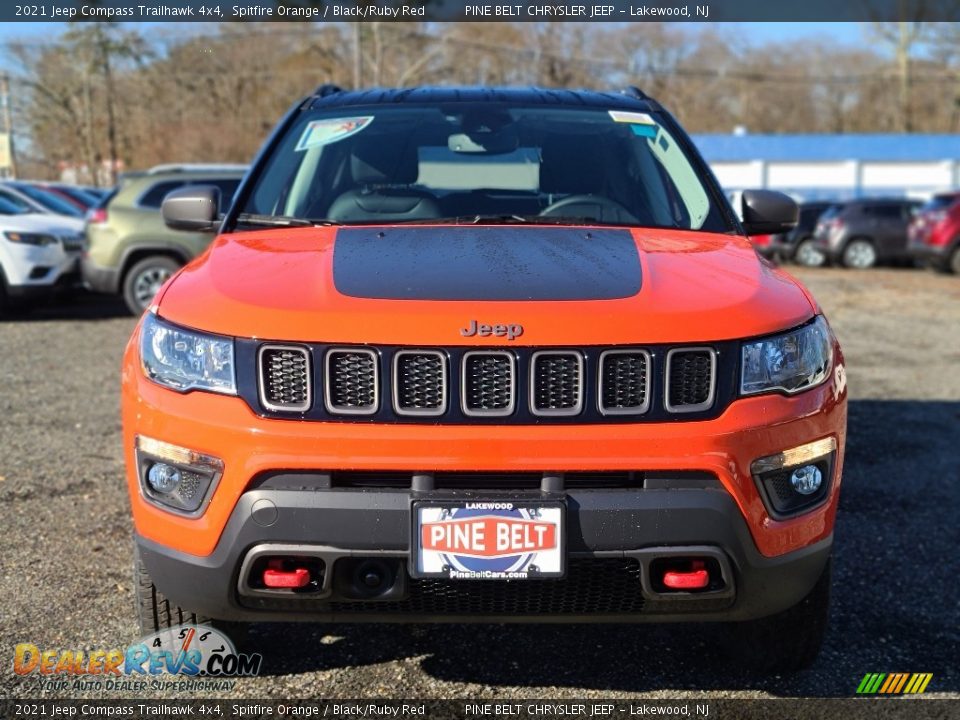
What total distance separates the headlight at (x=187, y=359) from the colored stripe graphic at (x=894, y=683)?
1.98 metres

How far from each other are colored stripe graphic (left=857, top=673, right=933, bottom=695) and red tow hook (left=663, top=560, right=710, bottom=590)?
0.87 meters

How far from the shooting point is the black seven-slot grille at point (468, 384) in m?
2.19

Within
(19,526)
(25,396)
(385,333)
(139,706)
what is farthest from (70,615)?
(25,396)

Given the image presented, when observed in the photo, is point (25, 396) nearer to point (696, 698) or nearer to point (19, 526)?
point (19, 526)

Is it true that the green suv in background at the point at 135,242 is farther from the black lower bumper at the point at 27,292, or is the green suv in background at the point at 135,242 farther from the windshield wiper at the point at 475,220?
the windshield wiper at the point at 475,220

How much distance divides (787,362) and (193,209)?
7.46 ft

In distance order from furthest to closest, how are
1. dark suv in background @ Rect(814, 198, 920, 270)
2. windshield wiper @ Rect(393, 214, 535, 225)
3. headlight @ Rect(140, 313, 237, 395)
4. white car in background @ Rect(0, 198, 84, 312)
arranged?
dark suv in background @ Rect(814, 198, 920, 270), white car in background @ Rect(0, 198, 84, 312), windshield wiper @ Rect(393, 214, 535, 225), headlight @ Rect(140, 313, 237, 395)

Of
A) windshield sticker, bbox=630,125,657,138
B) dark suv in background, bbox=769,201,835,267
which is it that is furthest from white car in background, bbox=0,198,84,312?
dark suv in background, bbox=769,201,835,267

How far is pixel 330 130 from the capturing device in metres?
3.70

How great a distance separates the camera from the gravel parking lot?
2775 millimetres

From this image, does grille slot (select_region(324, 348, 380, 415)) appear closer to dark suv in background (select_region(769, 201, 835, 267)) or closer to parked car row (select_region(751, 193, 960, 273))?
parked car row (select_region(751, 193, 960, 273))

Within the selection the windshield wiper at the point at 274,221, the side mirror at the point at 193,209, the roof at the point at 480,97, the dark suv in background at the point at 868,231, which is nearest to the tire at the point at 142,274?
the roof at the point at 480,97

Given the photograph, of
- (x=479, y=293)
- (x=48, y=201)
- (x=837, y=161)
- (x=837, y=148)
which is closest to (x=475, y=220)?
(x=479, y=293)

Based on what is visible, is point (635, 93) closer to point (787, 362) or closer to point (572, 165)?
point (572, 165)
